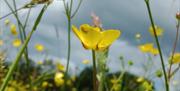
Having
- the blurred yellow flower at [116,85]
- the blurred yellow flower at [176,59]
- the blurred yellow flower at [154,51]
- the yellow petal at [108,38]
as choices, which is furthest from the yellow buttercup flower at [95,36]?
the blurred yellow flower at [154,51]

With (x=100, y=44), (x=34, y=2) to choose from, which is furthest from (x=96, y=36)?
(x=34, y=2)

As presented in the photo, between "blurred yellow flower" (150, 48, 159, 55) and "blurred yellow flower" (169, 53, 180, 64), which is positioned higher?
"blurred yellow flower" (169, 53, 180, 64)

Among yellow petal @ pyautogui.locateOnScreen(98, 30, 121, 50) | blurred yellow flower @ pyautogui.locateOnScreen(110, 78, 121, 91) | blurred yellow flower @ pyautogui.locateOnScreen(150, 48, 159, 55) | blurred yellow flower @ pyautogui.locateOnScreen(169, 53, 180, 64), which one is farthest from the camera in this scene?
blurred yellow flower @ pyautogui.locateOnScreen(150, 48, 159, 55)

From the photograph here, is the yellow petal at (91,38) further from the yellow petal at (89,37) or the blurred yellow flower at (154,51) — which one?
the blurred yellow flower at (154,51)

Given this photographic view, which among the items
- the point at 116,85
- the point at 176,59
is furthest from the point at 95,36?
the point at 116,85

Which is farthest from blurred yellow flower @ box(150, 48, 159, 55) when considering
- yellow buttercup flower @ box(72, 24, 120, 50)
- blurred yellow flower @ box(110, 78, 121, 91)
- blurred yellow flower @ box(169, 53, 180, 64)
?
yellow buttercup flower @ box(72, 24, 120, 50)

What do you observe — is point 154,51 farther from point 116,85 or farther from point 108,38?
point 108,38

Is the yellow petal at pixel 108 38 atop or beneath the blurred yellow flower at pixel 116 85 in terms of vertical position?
atop

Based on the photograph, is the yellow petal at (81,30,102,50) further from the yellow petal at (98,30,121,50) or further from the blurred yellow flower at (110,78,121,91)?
the blurred yellow flower at (110,78,121,91)
